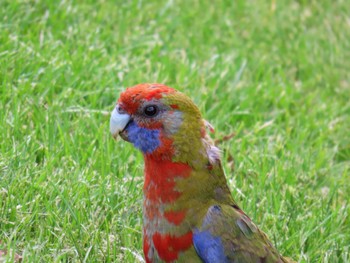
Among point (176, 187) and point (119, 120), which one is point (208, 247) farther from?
point (119, 120)

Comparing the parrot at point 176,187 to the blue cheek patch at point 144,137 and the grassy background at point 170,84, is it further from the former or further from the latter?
the grassy background at point 170,84

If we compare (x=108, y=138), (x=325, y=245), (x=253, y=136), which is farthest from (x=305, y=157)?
(x=108, y=138)

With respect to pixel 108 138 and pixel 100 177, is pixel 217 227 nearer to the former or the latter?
pixel 100 177

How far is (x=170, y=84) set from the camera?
5.17 meters

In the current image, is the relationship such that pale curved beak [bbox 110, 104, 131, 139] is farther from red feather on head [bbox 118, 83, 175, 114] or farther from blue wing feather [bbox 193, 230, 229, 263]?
blue wing feather [bbox 193, 230, 229, 263]

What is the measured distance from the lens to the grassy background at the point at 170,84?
149 inches

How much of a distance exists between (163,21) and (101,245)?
2675 millimetres

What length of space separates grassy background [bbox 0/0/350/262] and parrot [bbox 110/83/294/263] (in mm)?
426

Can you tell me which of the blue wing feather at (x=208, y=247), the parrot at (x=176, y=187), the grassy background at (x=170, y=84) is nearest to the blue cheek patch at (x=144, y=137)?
the parrot at (x=176, y=187)

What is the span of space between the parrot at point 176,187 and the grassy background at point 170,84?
16.8 inches

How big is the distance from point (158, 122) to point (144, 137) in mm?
86

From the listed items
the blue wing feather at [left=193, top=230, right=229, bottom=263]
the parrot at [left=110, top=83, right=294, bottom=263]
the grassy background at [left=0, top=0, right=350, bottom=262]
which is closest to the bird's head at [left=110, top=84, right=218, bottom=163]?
the parrot at [left=110, top=83, right=294, bottom=263]

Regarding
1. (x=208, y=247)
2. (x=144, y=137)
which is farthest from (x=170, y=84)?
(x=208, y=247)

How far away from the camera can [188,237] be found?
3293 millimetres
